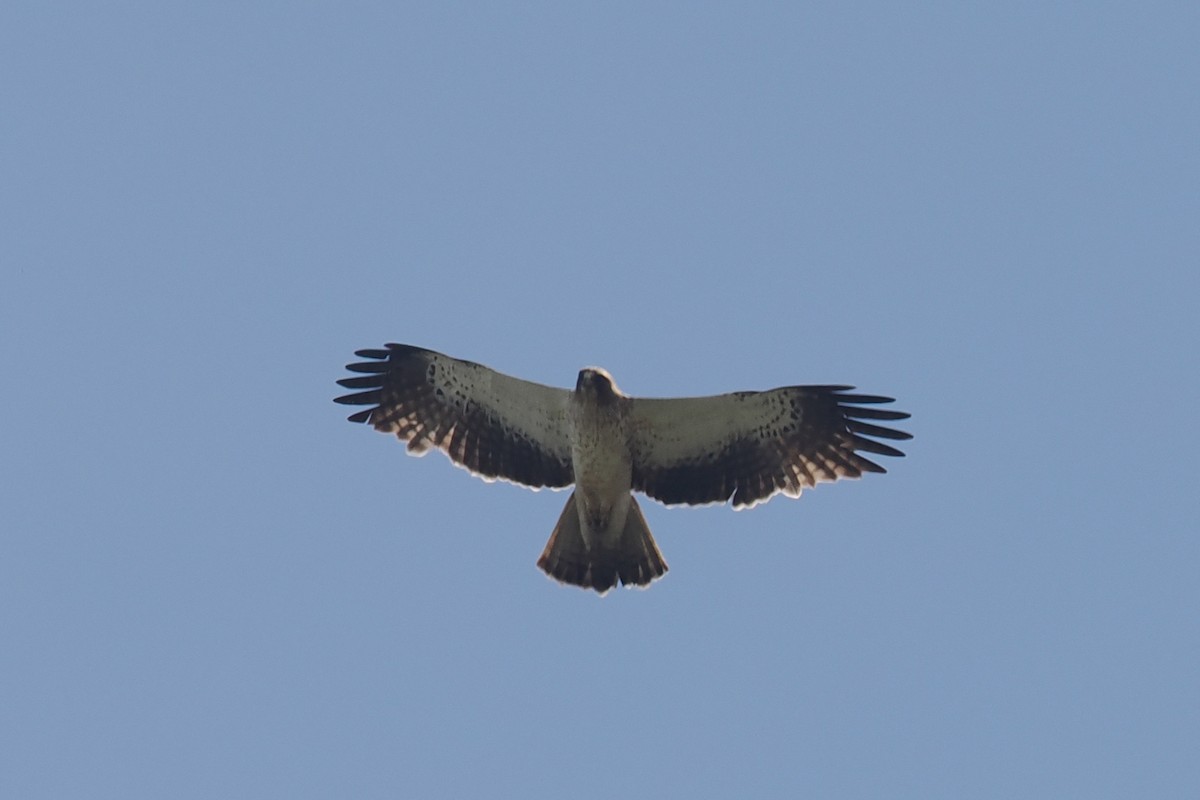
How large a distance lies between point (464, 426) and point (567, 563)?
4.75ft

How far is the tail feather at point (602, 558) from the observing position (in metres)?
Answer: 16.4

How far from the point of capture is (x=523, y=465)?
1670cm

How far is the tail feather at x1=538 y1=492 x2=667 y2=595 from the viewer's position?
16406mm

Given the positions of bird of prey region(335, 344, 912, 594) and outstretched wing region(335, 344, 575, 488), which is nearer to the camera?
bird of prey region(335, 344, 912, 594)

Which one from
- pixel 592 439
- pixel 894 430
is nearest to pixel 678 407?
pixel 592 439

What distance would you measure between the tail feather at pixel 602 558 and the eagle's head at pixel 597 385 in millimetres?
1031

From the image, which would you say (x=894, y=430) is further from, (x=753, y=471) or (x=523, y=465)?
(x=523, y=465)

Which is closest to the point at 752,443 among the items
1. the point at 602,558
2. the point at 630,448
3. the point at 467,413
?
the point at 630,448

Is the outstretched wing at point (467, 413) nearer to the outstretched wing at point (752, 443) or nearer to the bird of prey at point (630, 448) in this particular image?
the bird of prey at point (630, 448)

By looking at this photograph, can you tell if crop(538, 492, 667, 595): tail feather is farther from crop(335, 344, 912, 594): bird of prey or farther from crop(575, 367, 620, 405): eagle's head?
crop(575, 367, 620, 405): eagle's head

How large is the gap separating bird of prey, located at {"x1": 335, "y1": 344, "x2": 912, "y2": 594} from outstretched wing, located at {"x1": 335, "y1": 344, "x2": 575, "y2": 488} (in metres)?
0.01

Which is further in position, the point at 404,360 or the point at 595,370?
the point at 404,360

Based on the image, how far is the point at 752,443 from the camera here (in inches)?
648

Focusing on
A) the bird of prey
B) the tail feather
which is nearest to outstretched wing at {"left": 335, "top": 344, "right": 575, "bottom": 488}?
the bird of prey
